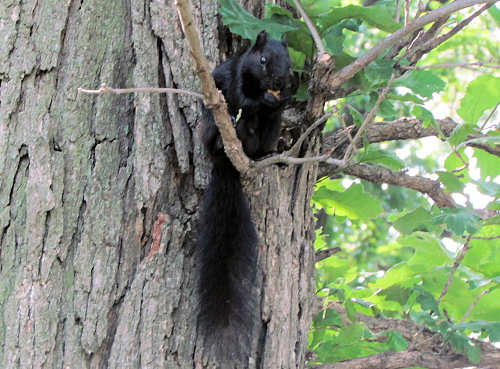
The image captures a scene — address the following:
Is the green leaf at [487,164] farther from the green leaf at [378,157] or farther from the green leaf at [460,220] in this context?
the green leaf at [460,220]

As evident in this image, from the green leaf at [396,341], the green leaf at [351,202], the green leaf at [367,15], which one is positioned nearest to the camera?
the green leaf at [367,15]

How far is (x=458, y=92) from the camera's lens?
7957 mm

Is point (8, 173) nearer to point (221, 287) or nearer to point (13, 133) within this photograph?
point (13, 133)

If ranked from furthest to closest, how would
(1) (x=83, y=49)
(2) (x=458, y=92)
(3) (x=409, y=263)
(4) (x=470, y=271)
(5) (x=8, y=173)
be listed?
(2) (x=458, y=92) → (4) (x=470, y=271) → (3) (x=409, y=263) → (1) (x=83, y=49) → (5) (x=8, y=173)

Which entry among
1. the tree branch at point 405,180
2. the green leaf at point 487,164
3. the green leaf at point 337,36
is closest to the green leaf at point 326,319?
the tree branch at point 405,180

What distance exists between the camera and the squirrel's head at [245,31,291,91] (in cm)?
211

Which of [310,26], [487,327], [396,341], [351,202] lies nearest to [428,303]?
[487,327]

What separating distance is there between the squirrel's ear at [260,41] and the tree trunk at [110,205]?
0.31 meters

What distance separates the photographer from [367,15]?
1828 millimetres

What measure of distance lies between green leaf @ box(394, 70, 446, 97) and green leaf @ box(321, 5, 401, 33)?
180 mm

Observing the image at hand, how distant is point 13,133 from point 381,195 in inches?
166

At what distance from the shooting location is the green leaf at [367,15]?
1.80m

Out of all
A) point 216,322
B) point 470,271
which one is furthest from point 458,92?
point 216,322

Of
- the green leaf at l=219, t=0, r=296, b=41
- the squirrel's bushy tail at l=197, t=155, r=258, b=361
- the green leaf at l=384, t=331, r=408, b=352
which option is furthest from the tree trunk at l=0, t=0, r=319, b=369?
the green leaf at l=384, t=331, r=408, b=352
